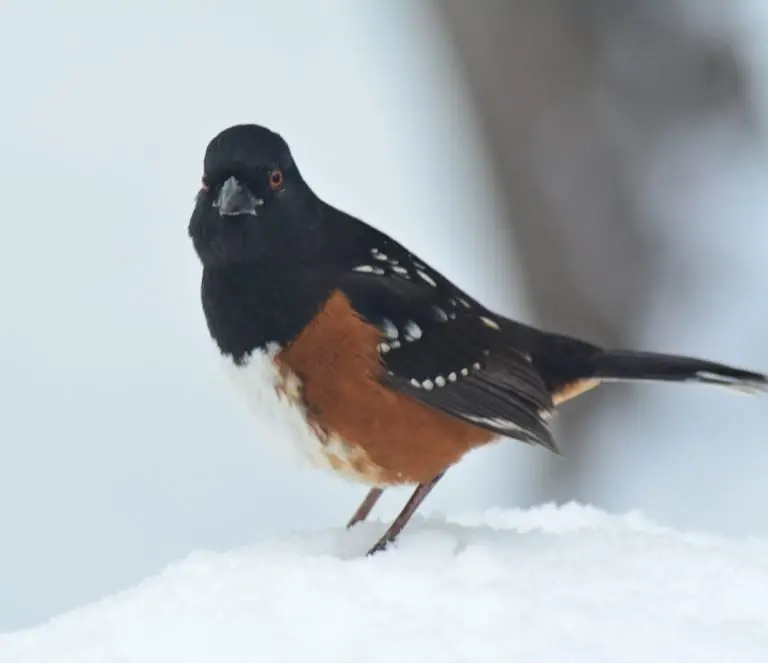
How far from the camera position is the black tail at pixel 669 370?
2.42 metres

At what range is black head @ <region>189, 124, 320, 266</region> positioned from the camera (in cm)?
220

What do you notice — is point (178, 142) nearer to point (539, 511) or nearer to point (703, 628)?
point (539, 511)

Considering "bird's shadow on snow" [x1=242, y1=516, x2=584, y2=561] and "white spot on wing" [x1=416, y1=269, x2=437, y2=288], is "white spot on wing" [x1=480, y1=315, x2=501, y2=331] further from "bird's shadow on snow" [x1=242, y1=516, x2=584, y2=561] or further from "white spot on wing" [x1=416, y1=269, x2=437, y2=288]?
"bird's shadow on snow" [x1=242, y1=516, x2=584, y2=561]

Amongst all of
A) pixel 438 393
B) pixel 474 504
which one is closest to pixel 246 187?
pixel 438 393

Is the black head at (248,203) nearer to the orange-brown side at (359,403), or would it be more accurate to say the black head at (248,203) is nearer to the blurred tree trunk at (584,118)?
the orange-brown side at (359,403)

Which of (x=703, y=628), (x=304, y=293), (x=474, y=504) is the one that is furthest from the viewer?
(x=474, y=504)

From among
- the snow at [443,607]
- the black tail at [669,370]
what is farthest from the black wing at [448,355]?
the snow at [443,607]

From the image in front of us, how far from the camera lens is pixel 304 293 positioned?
7.24ft

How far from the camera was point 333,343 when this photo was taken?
7.09ft

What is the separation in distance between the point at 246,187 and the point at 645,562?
0.97 metres

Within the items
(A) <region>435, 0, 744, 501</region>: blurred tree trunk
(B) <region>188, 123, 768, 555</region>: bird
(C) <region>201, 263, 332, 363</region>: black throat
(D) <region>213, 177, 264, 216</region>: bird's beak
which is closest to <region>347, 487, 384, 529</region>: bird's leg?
(B) <region>188, 123, 768, 555</region>: bird

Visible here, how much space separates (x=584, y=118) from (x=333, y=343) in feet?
4.77

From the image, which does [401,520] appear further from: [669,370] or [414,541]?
[669,370]

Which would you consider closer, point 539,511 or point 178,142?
point 539,511
